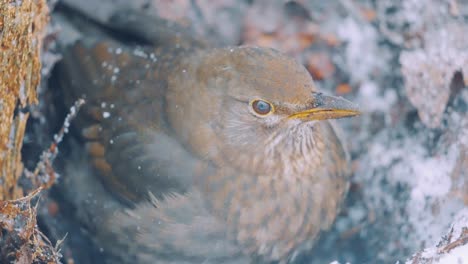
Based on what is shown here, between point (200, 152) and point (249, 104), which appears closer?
point (249, 104)

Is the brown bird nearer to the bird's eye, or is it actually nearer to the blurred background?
the bird's eye

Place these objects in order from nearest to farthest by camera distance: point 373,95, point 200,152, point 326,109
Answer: point 326,109 → point 200,152 → point 373,95

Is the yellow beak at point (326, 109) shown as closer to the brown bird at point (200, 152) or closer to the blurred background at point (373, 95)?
the brown bird at point (200, 152)

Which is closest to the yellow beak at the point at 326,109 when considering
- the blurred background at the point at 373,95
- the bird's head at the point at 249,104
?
the bird's head at the point at 249,104

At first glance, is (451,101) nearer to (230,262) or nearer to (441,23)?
(441,23)

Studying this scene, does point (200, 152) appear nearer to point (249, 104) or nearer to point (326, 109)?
point (249, 104)

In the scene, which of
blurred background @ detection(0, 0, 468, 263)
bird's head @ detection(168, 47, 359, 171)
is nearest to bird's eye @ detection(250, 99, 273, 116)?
bird's head @ detection(168, 47, 359, 171)

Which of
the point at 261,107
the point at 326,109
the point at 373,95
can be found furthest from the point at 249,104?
the point at 373,95

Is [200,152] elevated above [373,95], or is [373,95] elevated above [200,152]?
[373,95]
